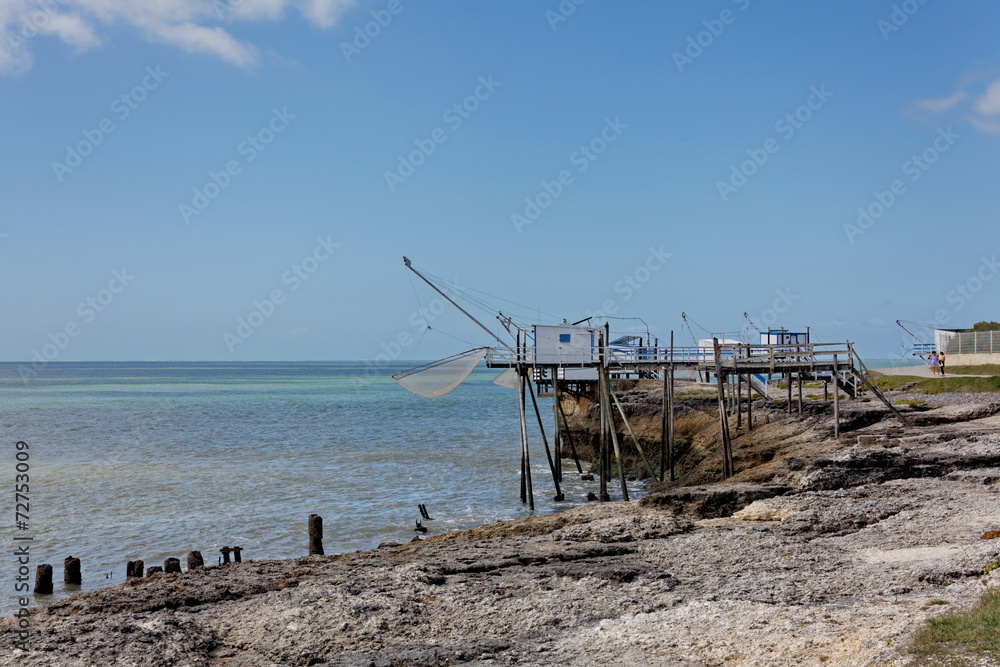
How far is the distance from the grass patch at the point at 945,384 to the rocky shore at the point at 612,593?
24764 millimetres

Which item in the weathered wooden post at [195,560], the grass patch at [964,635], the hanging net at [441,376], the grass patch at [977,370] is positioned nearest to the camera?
the grass patch at [964,635]

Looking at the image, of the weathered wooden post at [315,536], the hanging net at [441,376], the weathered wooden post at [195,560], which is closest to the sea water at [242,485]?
the weathered wooden post at [315,536]

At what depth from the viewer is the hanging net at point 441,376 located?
29984 millimetres

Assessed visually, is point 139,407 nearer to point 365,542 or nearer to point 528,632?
point 365,542

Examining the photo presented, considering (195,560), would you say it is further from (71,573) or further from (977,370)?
(977,370)

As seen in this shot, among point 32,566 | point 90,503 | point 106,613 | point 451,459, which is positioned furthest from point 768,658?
point 451,459

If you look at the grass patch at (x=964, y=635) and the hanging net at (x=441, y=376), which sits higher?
the hanging net at (x=441, y=376)

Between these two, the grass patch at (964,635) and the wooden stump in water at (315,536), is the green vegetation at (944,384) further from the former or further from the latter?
the grass patch at (964,635)

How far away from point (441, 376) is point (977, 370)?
131 ft

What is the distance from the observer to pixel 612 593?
13.6m

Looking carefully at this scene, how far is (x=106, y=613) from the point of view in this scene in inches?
536

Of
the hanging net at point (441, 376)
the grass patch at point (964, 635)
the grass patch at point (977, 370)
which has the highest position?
the hanging net at point (441, 376)

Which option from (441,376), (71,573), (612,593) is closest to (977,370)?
(441,376)

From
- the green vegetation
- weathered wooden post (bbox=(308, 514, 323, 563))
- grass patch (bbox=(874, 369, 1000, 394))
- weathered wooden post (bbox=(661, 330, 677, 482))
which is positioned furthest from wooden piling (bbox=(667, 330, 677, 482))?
the green vegetation
